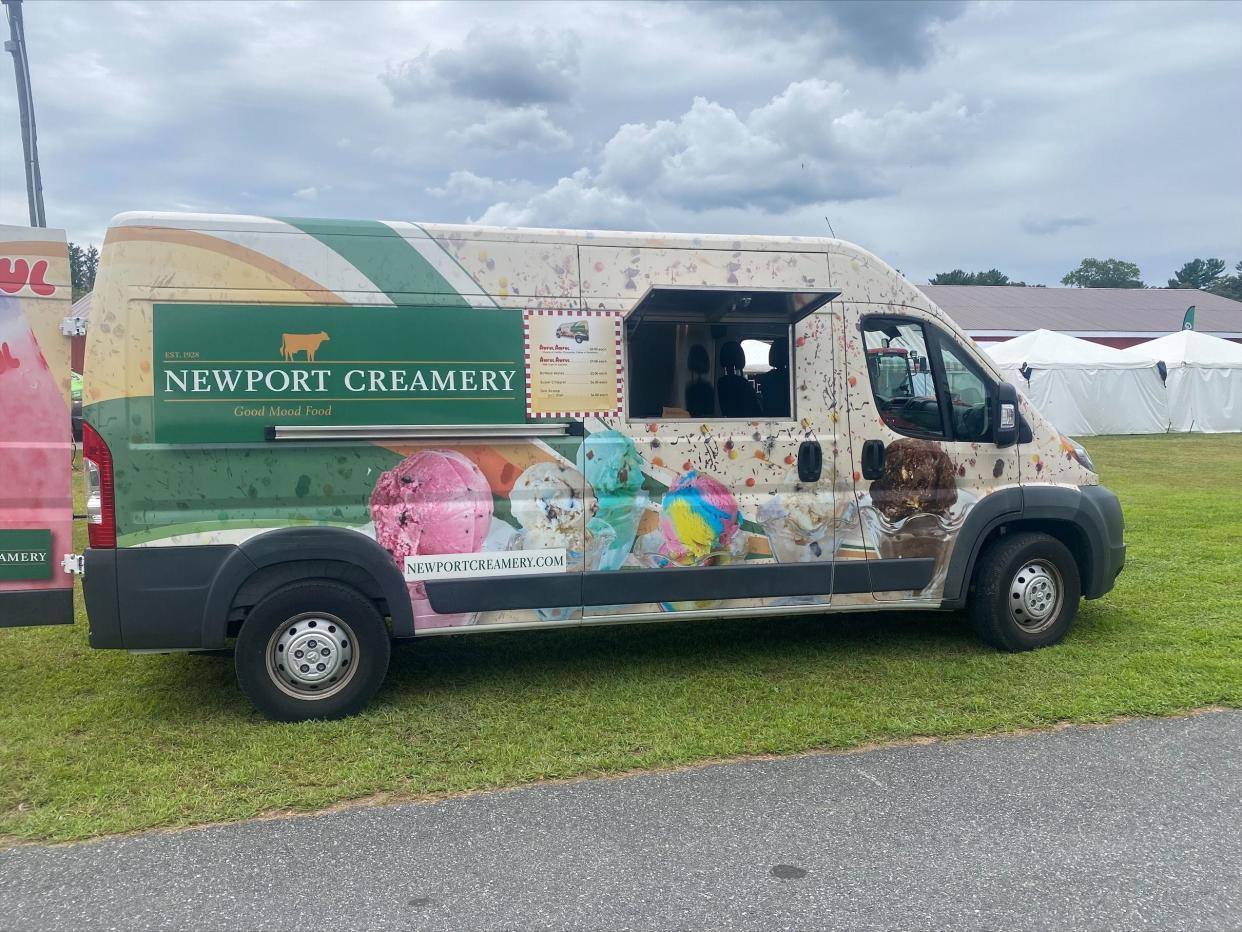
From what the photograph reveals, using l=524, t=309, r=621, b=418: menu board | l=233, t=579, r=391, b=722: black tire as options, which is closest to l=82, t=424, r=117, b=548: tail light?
l=233, t=579, r=391, b=722: black tire

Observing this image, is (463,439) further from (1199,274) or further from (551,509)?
(1199,274)

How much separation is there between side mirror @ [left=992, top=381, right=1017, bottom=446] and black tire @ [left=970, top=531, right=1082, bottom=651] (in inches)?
26.0

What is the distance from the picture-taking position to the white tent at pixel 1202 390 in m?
26.1

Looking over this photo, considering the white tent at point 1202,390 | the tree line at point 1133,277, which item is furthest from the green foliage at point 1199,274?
the white tent at point 1202,390

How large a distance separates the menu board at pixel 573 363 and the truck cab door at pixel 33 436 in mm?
2408

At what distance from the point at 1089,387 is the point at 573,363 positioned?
945 inches

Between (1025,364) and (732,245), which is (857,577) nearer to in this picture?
(732,245)

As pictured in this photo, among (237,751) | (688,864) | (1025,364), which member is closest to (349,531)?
(237,751)

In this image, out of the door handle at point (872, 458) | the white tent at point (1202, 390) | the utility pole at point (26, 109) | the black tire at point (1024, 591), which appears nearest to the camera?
the door handle at point (872, 458)

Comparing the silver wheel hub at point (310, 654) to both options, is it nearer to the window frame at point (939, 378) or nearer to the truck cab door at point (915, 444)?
the truck cab door at point (915, 444)

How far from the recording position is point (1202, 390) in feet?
86.1

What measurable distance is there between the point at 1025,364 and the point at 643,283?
22.1 meters

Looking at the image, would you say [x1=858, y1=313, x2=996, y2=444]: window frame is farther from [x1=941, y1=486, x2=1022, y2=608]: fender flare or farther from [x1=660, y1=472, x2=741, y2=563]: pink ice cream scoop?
[x1=660, y1=472, x2=741, y2=563]: pink ice cream scoop

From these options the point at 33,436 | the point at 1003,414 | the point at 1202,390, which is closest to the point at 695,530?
the point at 1003,414
